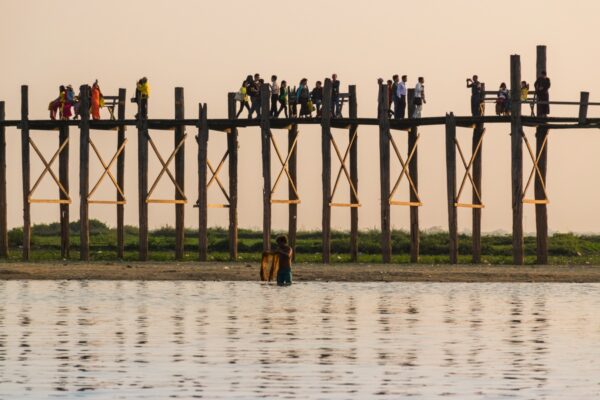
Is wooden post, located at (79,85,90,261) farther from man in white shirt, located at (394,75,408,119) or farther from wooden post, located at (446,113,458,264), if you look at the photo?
wooden post, located at (446,113,458,264)

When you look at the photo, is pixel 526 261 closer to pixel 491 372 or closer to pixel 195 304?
pixel 195 304

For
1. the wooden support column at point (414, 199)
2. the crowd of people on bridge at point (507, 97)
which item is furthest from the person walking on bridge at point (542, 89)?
the wooden support column at point (414, 199)

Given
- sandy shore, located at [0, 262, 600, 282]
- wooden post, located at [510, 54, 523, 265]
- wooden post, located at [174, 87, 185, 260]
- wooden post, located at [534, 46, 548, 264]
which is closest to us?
sandy shore, located at [0, 262, 600, 282]

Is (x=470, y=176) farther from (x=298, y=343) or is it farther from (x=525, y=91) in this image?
(x=298, y=343)

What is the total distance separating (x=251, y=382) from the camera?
18219 mm

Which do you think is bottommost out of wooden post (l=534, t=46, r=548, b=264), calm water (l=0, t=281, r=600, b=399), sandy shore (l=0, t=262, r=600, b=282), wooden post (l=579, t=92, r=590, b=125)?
calm water (l=0, t=281, r=600, b=399)

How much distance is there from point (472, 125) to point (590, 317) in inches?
568

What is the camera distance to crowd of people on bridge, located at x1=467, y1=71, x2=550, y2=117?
4019cm

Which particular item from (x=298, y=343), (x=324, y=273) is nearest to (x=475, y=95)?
(x=324, y=273)

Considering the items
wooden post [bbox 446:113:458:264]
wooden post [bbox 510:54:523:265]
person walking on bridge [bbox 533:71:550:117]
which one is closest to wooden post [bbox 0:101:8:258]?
wooden post [bbox 446:113:458:264]

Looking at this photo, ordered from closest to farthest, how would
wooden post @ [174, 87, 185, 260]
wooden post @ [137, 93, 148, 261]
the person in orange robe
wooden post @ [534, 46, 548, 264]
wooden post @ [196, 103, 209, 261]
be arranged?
wooden post @ [534, 46, 548, 264]
wooden post @ [196, 103, 209, 261]
wooden post @ [137, 93, 148, 261]
wooden post @ [174, 87, 185, 260]
the person in orange robe

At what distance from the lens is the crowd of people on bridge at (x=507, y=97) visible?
40.2m

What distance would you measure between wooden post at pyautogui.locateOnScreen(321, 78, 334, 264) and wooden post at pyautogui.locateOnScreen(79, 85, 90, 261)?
5987 millimetres

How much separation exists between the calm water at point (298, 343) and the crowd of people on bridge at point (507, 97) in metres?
6.45
